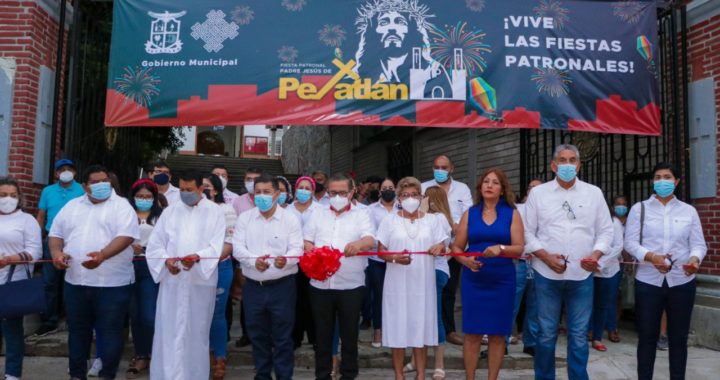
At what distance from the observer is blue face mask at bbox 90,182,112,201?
15.8 ft

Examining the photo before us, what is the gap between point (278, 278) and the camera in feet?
15.4

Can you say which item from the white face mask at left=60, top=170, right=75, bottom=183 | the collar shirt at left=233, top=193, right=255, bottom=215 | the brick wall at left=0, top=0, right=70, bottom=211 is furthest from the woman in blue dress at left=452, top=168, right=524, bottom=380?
the brick wall at left=0, top=0, right=70, bottom=211

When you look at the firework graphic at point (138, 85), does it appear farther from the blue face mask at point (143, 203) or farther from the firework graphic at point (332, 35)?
the firework graphic at point (332, 35)

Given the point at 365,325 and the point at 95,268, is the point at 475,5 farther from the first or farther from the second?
the point at 95,268

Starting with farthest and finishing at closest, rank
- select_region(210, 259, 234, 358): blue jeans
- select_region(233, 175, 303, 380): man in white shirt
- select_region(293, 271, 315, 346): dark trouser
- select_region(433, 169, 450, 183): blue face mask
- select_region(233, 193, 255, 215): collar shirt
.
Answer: select_region(433, 169, 450, 183): blue face mask, select_region(233, 193, 255, 215): collar shirt, select_region(293, 271, 315, 346): dark trouser, select_region(210, 259, 234, 358): blue jeans, select_region(233, 175, 303, 380): man in white shirt

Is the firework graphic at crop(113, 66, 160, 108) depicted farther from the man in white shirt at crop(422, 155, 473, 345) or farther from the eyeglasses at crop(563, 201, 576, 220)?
the eyeglasses at crop(563, 201, 576, 220)

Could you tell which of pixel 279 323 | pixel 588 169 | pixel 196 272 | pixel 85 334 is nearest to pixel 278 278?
pixel 279 323

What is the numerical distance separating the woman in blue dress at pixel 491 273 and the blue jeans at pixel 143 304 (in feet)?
9.05

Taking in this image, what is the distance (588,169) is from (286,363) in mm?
5866

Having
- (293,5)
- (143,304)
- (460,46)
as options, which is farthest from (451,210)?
(143,304)

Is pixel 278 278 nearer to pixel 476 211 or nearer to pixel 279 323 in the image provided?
pixel 279 323

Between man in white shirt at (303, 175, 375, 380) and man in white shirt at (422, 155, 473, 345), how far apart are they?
4.59 feet

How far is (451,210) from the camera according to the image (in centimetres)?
625

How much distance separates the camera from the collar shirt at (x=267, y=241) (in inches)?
184
